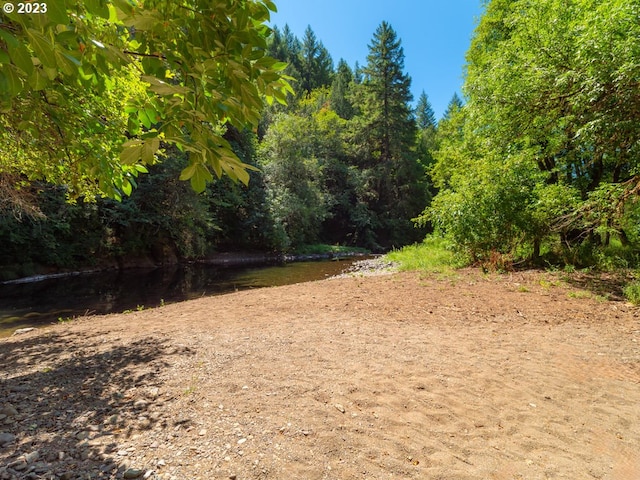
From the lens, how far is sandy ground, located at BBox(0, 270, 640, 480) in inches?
90.2

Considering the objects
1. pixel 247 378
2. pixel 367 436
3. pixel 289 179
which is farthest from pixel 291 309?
pixel 289 179

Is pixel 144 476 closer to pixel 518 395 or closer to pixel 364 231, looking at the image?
pixel 518 395

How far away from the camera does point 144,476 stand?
81.0 inches

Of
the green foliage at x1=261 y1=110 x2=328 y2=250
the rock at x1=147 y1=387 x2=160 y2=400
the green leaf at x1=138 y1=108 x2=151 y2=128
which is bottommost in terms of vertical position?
the rock at x1=147 y1=387 x2=160 y2=400

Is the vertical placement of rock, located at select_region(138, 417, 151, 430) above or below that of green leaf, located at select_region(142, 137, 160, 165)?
below

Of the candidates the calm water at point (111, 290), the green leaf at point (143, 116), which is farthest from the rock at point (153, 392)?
the calm water at point (111, 290)

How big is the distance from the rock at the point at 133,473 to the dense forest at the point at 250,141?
1.90m

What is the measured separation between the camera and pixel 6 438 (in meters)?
2.39

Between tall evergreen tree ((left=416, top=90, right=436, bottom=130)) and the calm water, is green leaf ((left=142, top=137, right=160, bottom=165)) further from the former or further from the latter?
tall evergreen tree ((left=416, top=90, right=436, bottom=130))

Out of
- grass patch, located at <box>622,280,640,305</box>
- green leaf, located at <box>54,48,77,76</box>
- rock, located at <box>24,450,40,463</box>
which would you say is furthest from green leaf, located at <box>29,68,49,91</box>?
grass patch, located at <box>622,280,640,305</box>

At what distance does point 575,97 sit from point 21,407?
957 centimetres

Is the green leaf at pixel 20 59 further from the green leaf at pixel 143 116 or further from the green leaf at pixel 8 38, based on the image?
the green leaf at pixel 143 116

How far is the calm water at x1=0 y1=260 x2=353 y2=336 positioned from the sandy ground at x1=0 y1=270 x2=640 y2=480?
123 inches

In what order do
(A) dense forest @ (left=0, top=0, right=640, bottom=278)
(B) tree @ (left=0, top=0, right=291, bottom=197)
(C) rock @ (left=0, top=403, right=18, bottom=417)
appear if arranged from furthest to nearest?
1. (C) rock @ (left=0, top=403, right=18, bottom=417)
2. (A) dense forest @ (left=0, top=0, right=640, bottom=278)
3. (B) tree @ (left=0, top=0, right=291, bottom=197)
